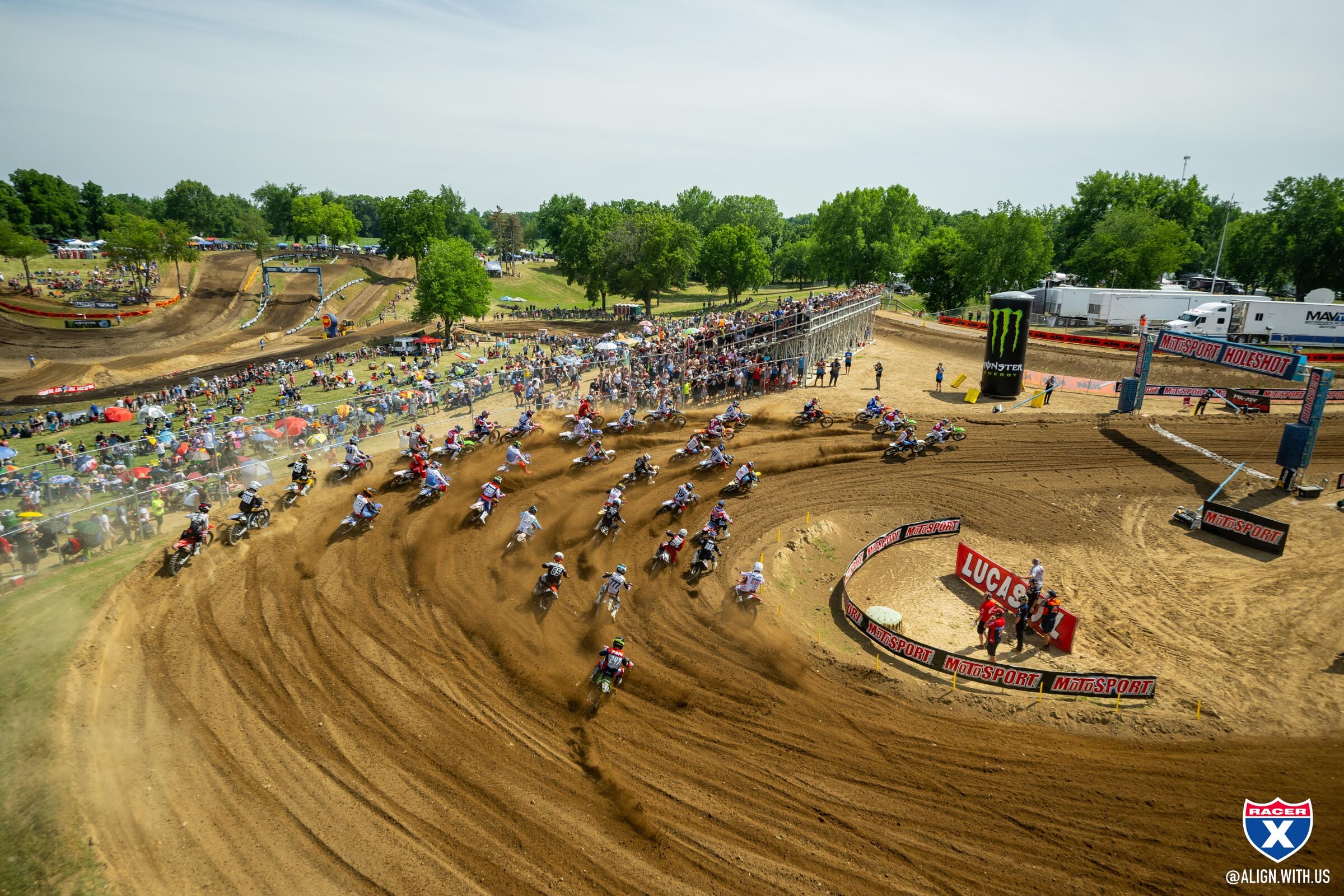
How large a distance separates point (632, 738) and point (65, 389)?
48.0m

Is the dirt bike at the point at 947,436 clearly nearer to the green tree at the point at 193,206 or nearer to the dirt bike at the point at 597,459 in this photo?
the dirt bike at the point at 597,459

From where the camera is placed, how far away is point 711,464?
85.4 feet

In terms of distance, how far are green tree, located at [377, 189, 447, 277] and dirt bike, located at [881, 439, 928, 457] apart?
217ft

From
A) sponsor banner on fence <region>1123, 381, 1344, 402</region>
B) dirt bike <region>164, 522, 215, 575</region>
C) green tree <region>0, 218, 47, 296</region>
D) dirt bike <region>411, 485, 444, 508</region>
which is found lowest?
dirt bike <region>164, 522, 215, 575</region>

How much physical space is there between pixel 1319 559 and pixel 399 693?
26.1m

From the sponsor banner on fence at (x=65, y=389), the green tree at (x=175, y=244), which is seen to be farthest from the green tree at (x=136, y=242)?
the sponsor banner on fence at (x=65, y=389)

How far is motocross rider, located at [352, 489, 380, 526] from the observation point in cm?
2103

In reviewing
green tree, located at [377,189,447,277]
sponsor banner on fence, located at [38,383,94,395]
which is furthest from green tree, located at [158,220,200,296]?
sponsor banner on fence, located at [38,383,94,395]

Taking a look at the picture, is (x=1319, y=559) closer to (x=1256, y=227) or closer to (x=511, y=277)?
(x=1256, y=227)

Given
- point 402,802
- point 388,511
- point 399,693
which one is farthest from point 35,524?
point 402,802

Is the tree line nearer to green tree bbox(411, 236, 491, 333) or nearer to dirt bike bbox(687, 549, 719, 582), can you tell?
green tree bbox(411, 236, 491, 333)

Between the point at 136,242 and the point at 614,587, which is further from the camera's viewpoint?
the point at 136,242

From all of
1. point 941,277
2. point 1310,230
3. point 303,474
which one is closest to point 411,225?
point 941,277

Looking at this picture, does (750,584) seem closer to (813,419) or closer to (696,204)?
(813,419)
